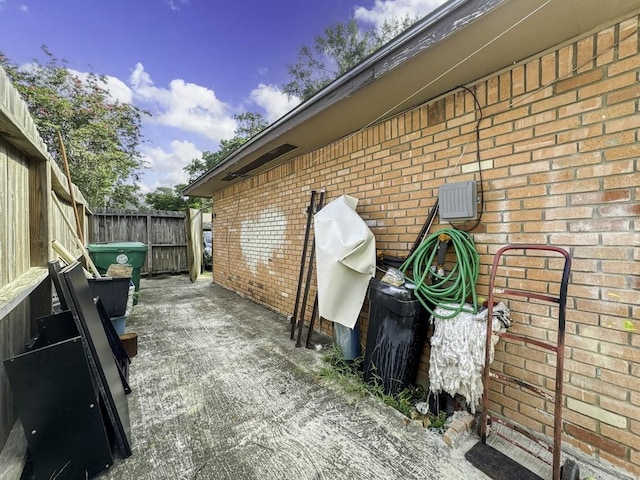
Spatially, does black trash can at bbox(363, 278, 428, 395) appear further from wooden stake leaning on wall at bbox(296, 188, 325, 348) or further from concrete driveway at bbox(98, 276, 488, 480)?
wooden stake leaning on wall at bbox(296, 188, 325, 348)

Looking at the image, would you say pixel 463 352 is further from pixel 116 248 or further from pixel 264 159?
pixel 116 248

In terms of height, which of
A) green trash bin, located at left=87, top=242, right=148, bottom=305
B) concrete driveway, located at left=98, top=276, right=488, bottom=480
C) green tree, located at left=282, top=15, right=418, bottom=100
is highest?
green tree, located at left=282, top=15, right=418, bottom=100

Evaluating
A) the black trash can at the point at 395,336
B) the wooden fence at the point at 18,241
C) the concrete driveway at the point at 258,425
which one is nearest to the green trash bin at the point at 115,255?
the concrete driveway at the point at 258,425

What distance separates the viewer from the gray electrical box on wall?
2.04 meters

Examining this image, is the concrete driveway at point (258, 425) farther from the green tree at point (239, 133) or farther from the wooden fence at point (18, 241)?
the green tree at point (239, 133)

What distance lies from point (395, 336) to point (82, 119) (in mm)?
13460

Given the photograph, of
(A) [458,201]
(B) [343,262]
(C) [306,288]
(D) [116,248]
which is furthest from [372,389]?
(D) [116,248]

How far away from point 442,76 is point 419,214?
1.11 meters

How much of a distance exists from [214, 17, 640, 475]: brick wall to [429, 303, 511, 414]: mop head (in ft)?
0.88

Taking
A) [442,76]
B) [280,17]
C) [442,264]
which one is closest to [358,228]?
[442,264]

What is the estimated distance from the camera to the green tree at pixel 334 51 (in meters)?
13.1

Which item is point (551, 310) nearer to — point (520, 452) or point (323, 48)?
point (520, 452)

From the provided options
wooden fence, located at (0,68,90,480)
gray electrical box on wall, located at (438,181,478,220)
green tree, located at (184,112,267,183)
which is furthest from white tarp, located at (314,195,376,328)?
green tree, located at (184,112,267,183)

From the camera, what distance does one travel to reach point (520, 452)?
5.57 feet
